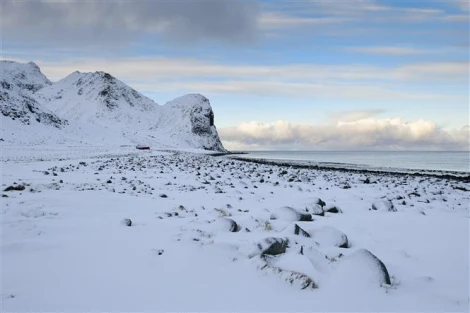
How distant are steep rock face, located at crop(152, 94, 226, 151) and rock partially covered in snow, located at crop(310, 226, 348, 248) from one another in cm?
13485

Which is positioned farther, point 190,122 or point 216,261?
point 190,122

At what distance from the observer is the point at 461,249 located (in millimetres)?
5734

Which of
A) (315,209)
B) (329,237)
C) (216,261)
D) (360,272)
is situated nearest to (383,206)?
(315,209)

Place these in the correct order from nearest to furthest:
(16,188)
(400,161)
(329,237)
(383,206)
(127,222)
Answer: (329,237) < (127,222) < (383,206) < (16,188) < (400,161)

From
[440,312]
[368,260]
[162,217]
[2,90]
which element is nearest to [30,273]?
[162,217]

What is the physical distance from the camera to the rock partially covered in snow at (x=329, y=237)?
534cm

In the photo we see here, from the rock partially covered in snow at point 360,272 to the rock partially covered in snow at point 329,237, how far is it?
1.14 meters

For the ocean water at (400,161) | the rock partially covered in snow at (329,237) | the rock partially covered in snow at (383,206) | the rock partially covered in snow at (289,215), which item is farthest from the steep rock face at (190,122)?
the rock partially covered in snow at (329,237)

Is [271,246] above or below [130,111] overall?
below

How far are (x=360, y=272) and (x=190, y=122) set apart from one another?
156m

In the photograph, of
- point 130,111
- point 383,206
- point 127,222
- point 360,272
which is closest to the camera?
point 360,272

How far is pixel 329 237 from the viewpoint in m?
5.45

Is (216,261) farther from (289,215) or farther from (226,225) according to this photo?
(289,215)

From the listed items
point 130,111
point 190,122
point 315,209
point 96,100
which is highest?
point 96,100
